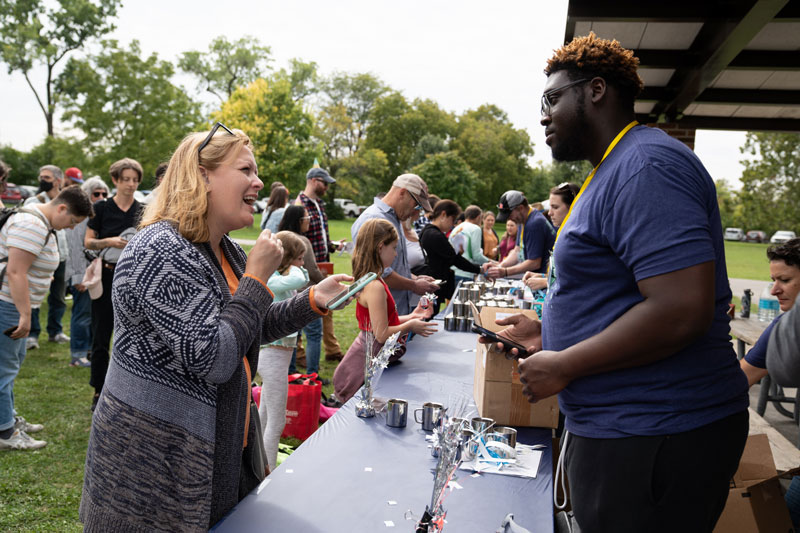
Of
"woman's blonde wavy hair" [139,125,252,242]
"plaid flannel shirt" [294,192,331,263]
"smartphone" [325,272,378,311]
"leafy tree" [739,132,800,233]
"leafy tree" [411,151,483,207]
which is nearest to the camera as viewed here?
"woman's blonde wavy hair" [139,125,252,242]

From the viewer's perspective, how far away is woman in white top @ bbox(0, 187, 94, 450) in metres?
3.66

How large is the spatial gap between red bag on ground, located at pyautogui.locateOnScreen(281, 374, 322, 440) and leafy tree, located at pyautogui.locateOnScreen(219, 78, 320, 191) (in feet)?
94.7

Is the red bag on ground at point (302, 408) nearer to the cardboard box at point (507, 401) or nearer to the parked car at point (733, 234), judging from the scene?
the cardboard box at point (507, 401)

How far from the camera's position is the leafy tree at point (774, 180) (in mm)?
36500

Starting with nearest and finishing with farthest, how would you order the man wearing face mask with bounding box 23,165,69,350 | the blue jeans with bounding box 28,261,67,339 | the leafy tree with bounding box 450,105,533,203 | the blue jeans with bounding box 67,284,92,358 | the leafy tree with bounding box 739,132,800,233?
1. the blue jeans with bounding box 67,284,92,358
2. the man wearing face mask with bounding box 23,165,69,350
3. the blue jeans with bounding box 28,261,67,339
4. the leafy tree with bounding box 739,132,800,233
5. the leafy tree with bounding box 450,105,533,203

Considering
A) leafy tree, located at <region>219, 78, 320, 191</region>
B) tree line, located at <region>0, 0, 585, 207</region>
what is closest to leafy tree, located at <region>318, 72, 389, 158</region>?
tree line, located at <region>0, 0, 585, 207</region>

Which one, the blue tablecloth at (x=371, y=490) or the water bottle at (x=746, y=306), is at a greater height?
the water bottle at (x=746, y=306)

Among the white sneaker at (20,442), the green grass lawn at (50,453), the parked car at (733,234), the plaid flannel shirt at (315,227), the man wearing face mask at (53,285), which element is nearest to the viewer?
the green grass lawn at (50,453)

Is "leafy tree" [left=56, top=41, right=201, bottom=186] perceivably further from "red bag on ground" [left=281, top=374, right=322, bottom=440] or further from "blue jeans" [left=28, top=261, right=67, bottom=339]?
"red bag on ground" [left=281, top=374, right=322, bottom=440]

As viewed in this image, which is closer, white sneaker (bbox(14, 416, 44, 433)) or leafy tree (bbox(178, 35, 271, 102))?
white sneaker (bbox(14, 416, 44, 433))

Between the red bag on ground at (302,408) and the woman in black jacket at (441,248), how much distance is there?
2.37 meters

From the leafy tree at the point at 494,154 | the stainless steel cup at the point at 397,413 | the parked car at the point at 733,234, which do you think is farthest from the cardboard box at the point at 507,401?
the parked car at the point at 733,234

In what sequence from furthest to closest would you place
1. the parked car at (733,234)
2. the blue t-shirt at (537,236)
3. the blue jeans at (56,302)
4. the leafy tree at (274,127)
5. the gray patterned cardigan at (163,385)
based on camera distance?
1. the parked car at (733,234)
2. the leafy tree at (274,127)
3. the blue jeans at (56,302)
4. the blue t-shirt at (537,236)
5. the gray patterned cardigan at (163,385)

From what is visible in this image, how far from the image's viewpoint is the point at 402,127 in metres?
52.3
